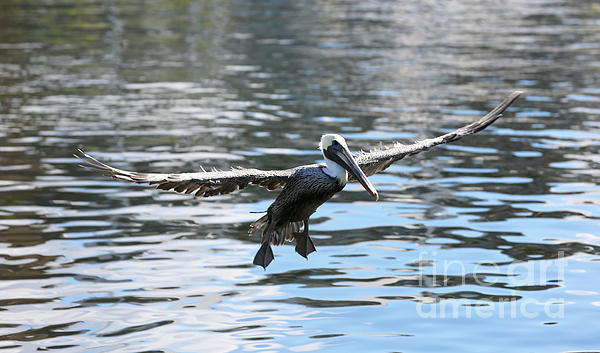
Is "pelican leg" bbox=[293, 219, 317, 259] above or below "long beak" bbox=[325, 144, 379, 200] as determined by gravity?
below

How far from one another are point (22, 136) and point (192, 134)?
2.98 meters

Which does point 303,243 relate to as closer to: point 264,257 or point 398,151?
point 264,257

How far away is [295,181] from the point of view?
8453 millimetres

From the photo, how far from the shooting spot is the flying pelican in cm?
783

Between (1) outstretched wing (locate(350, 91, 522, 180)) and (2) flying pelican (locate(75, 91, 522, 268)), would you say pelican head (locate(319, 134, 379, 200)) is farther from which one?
(1) outstretched wing (locate(350, 91, 522, 180))

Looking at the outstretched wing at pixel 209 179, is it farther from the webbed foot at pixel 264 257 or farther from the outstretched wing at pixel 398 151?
the outstretched wing at pixel 398 151

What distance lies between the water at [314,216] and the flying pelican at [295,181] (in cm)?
72

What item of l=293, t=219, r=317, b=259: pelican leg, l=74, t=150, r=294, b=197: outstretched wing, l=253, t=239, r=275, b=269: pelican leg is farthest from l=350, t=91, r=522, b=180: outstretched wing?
l=253, t=239, r=275, b=269: pelican leg
